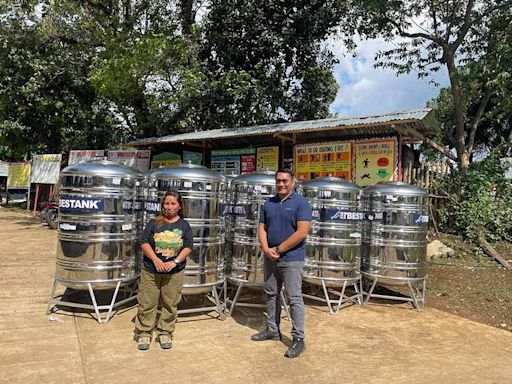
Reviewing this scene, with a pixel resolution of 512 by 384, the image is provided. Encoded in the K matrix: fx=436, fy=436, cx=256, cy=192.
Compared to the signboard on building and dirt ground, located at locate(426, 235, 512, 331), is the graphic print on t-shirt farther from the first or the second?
the signboard on building

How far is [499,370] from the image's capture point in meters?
4.19

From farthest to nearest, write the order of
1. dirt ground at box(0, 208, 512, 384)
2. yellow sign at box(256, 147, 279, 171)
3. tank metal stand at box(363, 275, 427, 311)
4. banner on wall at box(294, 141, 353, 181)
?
yellow sign at box(256, 147, 279, 171) → banner on wall at box(294, 141, 353, 181) → tank metal stand at box(363, 275, 427, 311) → dirt ground at box(0, 208, 512, 384)

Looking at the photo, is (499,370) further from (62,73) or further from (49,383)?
(62,73)

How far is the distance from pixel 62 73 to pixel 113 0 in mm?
3691

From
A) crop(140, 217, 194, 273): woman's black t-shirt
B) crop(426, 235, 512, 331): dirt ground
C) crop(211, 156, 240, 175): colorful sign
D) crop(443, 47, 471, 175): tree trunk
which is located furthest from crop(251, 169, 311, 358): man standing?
crop(443, 47, 471, 175): tree trunk

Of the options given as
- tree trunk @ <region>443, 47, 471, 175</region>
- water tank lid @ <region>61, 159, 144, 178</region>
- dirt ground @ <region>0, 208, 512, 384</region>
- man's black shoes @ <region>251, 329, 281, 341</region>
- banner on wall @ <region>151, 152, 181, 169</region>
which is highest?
tree trunk @ <region>443, 47, 471, 175</region>

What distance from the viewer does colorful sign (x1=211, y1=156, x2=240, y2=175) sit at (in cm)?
1213

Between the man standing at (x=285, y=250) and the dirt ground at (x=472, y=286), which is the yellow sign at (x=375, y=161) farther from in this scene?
the man standing at (x=285, y=250)

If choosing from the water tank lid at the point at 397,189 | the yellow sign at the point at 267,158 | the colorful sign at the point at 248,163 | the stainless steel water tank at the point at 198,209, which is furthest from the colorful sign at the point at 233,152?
the stainless steel water tank at the point at 198,209

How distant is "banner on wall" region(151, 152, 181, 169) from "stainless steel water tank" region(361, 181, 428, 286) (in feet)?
28.3

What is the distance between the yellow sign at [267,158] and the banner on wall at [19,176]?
14516 millimetres

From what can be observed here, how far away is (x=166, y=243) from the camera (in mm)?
4617

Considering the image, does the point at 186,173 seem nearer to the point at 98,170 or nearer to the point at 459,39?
the point at 98,170

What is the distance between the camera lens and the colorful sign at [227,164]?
12133 millimetres
